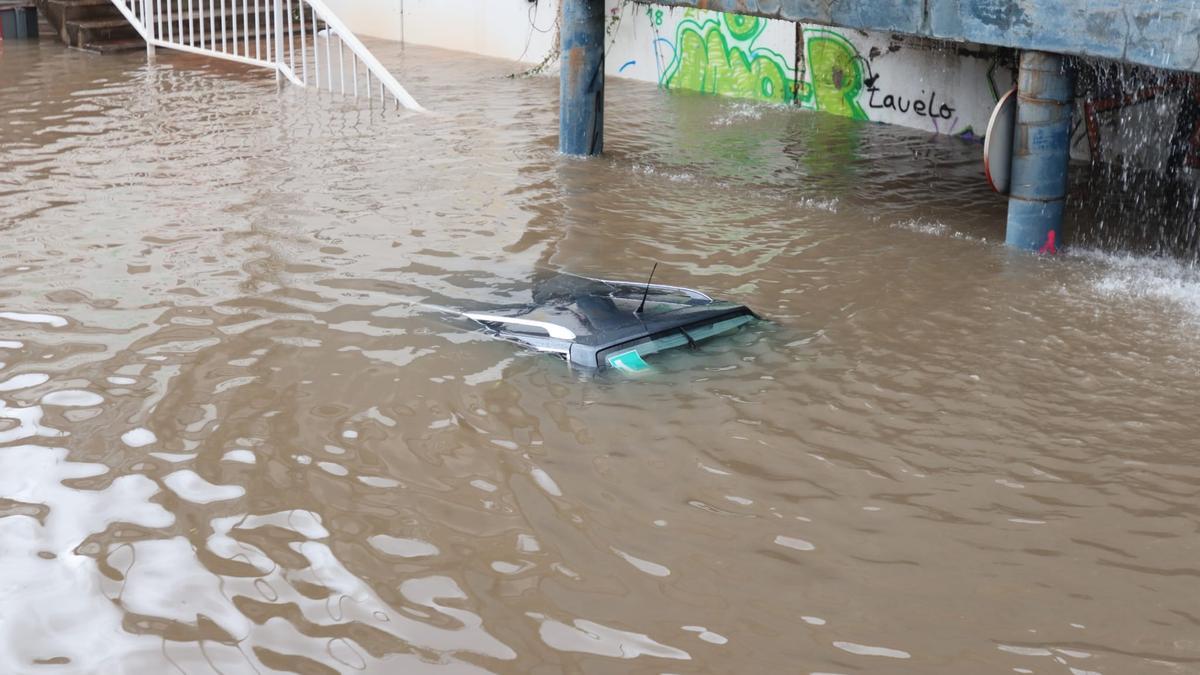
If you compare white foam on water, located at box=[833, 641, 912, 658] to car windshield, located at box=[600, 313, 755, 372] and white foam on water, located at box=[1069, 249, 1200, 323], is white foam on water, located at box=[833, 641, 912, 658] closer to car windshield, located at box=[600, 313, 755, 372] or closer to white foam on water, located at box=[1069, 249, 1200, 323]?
car windshield, located at box=[600, 313, 755, 372]

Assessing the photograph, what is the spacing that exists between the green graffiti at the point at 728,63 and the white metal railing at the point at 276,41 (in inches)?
151

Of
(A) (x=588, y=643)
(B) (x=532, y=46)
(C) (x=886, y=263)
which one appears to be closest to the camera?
(A) (x=588, y=643)

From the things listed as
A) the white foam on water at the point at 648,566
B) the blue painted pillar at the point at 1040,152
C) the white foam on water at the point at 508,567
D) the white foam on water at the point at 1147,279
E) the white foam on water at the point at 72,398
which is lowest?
the white foam on water at the point at 508,567

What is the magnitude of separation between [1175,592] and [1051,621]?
0.60m

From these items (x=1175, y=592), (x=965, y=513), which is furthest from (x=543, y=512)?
(x=1175, y=592)

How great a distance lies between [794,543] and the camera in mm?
5410

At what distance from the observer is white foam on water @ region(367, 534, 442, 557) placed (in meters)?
5.29

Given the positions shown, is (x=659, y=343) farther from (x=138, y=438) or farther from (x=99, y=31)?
(x=99, y=31)

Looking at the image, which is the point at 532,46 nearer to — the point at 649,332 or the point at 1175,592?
the point at 649,332

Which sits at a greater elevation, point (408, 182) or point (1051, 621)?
A: point (408, 182)

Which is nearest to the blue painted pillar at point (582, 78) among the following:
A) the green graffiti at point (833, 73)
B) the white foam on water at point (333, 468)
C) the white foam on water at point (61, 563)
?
the green graffiti at point (833, 73)

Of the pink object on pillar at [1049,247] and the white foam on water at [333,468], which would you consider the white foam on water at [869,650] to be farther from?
the pink object on pillar at [1049,247]

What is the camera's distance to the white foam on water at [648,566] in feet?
16.9

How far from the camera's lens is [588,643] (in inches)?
185
